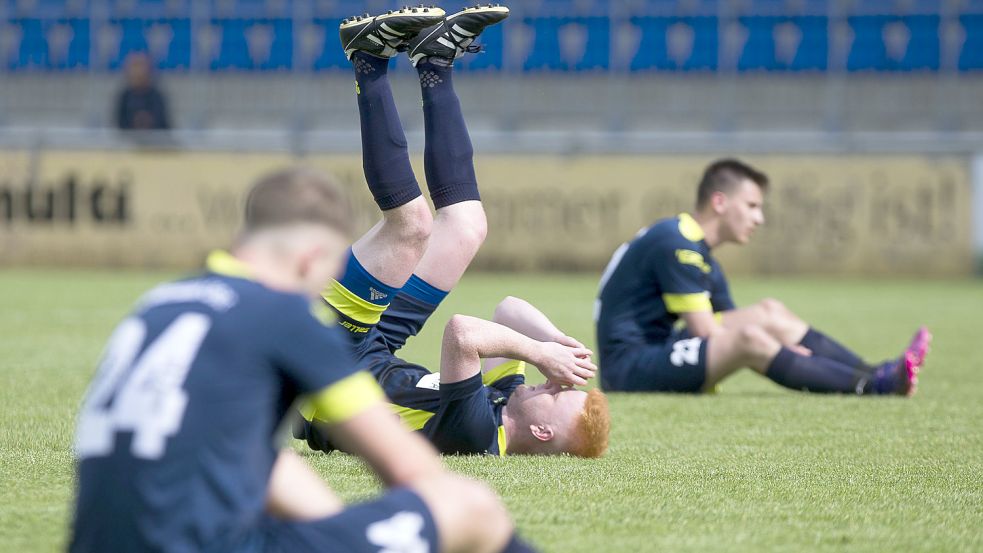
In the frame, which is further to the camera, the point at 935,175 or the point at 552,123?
the point at 552,123

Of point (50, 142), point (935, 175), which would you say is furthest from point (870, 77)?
point (50, 142)

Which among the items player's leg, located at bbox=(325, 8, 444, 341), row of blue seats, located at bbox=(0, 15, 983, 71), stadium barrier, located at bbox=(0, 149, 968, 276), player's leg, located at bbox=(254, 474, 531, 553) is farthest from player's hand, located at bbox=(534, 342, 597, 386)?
row of blue seats, located at bbox=(0, 15, 983, 71)

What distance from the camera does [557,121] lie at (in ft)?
66.6

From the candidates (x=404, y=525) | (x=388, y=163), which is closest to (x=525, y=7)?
(x=388, y=163)

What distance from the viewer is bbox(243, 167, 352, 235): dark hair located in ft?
8.72

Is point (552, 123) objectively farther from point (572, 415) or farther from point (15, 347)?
point (572, 415)

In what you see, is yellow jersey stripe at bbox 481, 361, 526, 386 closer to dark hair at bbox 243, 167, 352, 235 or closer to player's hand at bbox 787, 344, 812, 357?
player's hand at bbox 787, 344, 812, 357

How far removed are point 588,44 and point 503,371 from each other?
1561cm

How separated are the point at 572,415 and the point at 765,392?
9.86 ft

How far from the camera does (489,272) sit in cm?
1669

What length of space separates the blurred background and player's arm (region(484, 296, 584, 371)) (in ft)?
34.7

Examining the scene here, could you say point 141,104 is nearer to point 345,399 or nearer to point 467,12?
point 467,12

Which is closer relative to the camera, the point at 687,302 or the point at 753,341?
the point at 753,341

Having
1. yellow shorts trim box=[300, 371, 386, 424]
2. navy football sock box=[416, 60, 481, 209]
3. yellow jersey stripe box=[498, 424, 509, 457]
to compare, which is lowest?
yellow jersey stripe box=[498, 424, 509, 457]
